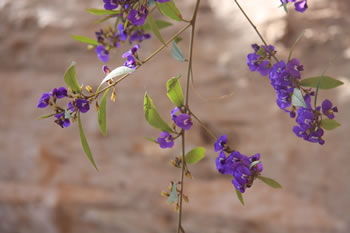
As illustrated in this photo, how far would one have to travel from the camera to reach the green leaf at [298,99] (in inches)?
18.6

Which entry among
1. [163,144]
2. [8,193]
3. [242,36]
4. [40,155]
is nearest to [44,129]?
[40,155]

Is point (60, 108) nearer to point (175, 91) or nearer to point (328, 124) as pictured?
point (175, 91)

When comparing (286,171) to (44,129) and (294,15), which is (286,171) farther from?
(44,129)

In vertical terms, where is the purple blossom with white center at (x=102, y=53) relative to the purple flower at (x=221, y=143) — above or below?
above

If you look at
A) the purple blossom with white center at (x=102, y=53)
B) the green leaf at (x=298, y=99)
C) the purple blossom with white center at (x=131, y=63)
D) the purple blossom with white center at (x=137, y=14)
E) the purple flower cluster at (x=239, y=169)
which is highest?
the purple blossom with white center at (x=102, y=53)

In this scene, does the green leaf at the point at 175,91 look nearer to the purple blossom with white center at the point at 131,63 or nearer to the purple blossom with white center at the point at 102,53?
the purple blossom with white center at the point at 131,63

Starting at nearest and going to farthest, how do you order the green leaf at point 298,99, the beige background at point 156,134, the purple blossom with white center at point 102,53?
the green leaf at point 298,99 < the purple blossom with white center at point 102,53 < the beige background at point 156,134

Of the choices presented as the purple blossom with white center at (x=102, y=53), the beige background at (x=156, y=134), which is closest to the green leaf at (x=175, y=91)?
the purple blossom with white center at (x=102, y=53)

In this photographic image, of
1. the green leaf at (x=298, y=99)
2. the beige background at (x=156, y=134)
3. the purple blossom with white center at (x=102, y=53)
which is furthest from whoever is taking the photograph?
the beige background at (x=156, y=134)

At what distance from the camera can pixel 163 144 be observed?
1.77 ft

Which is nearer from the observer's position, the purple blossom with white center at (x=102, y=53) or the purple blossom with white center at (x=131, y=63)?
the purple blossom with white center at (x=131, y=63)

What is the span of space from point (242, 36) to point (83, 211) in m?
0.83

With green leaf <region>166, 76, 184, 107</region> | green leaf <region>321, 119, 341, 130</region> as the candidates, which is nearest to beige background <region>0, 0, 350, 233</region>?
green leaf <region>321, 119, 341, 130</region>

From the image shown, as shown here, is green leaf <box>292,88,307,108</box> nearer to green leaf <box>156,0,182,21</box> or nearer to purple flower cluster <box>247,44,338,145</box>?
purple flower cluster <box>247,44,338,145</box>
